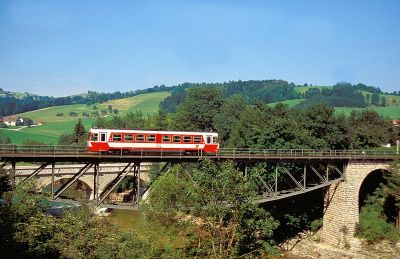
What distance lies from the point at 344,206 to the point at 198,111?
182 feet

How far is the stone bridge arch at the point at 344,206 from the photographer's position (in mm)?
47969

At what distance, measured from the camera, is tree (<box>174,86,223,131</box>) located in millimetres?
98750

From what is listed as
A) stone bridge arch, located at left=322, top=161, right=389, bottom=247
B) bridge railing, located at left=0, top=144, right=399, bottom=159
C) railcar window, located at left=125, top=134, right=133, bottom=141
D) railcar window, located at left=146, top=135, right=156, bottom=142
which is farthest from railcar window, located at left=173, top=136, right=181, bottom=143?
stone bridge arch, located at left=322, top=161, right=389, bottom=247

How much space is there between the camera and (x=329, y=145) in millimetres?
66188

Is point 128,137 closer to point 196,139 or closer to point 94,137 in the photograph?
point 94,137

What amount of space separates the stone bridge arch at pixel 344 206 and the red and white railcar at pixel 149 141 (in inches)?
599

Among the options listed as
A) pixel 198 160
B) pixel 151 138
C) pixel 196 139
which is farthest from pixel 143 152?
pixel 196 139

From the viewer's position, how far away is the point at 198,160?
4034cm

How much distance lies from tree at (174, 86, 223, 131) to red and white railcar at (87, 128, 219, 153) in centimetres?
5134

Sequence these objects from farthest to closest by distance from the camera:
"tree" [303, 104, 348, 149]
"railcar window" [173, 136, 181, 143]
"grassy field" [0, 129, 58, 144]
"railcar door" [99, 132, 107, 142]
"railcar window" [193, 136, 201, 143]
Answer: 1. "grassy field" [0, 129, 58, 144]
2. "tree" [303, 104, 348, 149]
3. "railcar window" [193, 136, 201, 143]
4. "railcar window" [173, 136, 181, 143]
5. "railcar door" [99, 132, 107, 142]

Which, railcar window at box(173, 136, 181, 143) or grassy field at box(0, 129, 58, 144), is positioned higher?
railcar window at box(173, 136, 181, 143)

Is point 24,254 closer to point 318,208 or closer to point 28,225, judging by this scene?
point 28,225

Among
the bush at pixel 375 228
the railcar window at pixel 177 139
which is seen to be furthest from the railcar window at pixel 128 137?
the bush at pixel 375 228

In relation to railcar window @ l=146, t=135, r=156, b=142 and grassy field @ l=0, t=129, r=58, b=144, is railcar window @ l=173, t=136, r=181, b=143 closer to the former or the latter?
railcar window @ l=146, t=135, r=156, b=142
